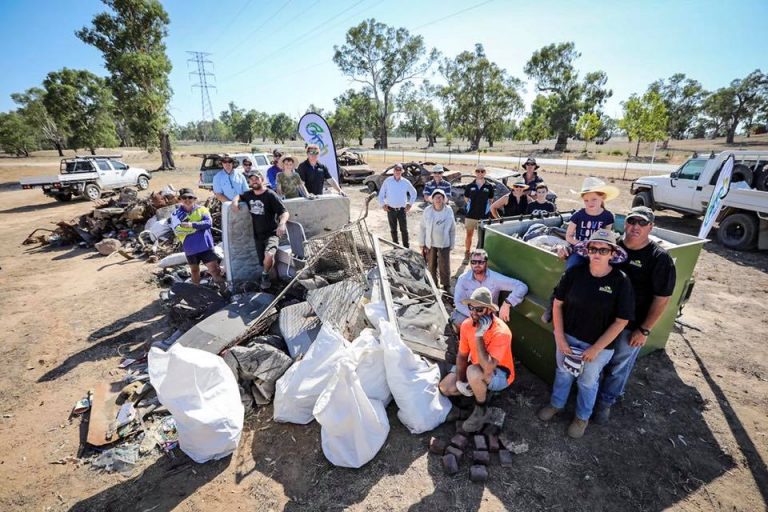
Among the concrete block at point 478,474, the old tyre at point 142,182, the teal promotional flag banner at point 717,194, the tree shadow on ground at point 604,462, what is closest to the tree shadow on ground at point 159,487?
the tree shadow on ground at point 604,462

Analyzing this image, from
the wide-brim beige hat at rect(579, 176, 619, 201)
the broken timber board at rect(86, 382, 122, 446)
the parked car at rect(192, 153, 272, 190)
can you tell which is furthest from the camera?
the parked car at rect(192, 153, 272, 190)

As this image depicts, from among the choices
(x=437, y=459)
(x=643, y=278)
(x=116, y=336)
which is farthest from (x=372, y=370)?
(x=116, y=336)

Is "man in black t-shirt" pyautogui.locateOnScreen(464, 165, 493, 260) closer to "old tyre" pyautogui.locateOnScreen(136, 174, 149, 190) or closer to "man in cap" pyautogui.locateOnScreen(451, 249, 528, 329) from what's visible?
"man in cap" pyautogui.locateOnScreen(451, 249, 528, 329)

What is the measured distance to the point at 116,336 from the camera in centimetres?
440

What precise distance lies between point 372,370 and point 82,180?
16217 millimetres

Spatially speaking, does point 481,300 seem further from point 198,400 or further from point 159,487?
point 159,487

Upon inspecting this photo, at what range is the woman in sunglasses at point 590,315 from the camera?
2.42 m

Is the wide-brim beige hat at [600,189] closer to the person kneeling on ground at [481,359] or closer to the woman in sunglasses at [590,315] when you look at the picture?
the woman in sunglasses at [590,315]

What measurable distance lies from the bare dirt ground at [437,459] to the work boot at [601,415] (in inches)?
2.8

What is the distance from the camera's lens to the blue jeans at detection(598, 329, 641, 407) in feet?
9.04

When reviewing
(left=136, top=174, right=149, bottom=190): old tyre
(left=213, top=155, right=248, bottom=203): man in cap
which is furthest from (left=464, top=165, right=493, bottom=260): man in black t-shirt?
(left=136, top=174, right=149, bottom=190): old tyre

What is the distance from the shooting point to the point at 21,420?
3182 mm

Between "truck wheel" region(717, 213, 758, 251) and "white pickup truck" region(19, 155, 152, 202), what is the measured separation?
20055 mm

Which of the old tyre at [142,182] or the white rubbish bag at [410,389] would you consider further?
the old tyre at [142,182]
